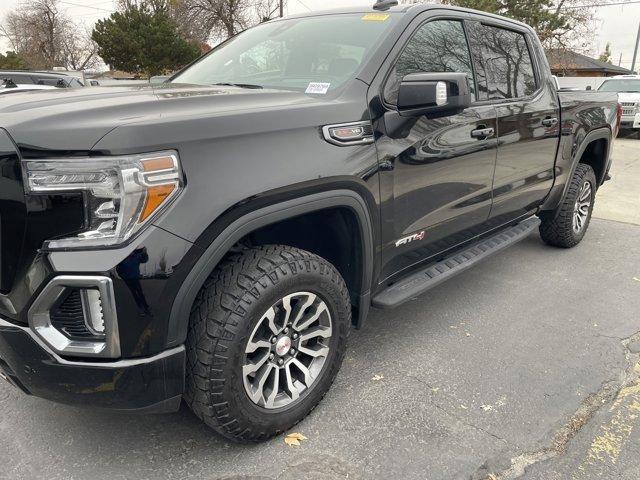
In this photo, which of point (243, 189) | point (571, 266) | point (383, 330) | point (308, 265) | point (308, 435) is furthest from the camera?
point (571, 266)

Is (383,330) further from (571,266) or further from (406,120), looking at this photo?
(571,266)

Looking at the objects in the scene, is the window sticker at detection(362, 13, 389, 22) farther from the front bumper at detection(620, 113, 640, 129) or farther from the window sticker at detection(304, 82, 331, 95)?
the front bumper at detection(620, 113, 640, 129)

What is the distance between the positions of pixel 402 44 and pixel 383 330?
175 centimetres

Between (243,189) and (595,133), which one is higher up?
(243,189)

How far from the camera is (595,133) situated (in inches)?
187

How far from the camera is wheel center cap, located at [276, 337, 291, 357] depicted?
2.24 meters

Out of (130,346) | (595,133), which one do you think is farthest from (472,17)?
(130,346)

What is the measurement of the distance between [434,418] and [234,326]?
115 centimetres

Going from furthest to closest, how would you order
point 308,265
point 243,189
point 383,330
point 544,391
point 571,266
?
1. point 571,266
2. point 383,330
3. point 544,391
4. point 308,265
5. point 243,189

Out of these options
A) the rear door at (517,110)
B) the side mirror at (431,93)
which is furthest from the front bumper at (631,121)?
the side mirror at (431,93)

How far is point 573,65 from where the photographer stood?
35.8m

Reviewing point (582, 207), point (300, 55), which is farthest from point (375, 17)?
point (582, 207)

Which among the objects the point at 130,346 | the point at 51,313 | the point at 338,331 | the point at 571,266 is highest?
the point at 51,313

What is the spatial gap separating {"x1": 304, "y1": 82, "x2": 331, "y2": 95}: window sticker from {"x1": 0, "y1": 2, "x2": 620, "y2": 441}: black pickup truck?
1 cm
